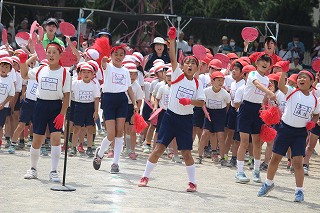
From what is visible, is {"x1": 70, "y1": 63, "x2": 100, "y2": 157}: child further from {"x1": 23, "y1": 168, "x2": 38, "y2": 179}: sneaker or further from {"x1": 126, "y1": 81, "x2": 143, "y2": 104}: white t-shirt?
{"x1": 23, "y1": 168, "x2": 38, "y2": 179}: sneaker

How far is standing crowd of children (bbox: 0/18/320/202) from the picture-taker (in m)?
12.8

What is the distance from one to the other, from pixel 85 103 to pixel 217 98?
244 centimetres

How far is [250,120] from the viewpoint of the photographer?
46.8 feet

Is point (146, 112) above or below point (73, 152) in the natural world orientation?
above

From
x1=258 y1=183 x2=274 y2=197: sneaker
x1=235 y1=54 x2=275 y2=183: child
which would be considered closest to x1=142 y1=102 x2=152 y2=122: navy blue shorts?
x1=235 y1=54 x2=275 y2=183: child

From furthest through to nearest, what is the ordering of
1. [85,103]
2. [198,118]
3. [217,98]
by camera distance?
[198,118] → [217,98] → [85,103]

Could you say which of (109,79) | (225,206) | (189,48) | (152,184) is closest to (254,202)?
(225,206)

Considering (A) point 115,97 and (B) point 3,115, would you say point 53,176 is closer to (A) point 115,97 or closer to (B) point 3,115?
(A) point 115,97

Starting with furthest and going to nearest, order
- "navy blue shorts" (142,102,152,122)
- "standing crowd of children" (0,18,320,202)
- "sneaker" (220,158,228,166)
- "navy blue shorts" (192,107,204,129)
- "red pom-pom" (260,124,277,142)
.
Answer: "navy blue shorts" (142,102,152,122) < "navy blue shorts" (192,107,204,129) < "sneaker" (220,158,228,166) < "red pom-pom" (260,124,277,142) < "standing crowd of children" (0,18,320,202)

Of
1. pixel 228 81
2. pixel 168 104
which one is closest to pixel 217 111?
pixel 228 81

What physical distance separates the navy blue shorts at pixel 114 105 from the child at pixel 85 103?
1.85 metres

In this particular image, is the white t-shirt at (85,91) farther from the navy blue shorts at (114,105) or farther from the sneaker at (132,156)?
the navy blue shorts at (114,105)

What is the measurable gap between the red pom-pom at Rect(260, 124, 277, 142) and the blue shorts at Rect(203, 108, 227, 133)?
2.77 m

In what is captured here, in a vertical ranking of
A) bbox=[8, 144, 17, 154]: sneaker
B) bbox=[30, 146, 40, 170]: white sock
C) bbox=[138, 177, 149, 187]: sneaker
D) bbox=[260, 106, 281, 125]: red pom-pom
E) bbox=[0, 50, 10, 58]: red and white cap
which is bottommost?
bbox=[8, 144, 17, 154]: sneaker
